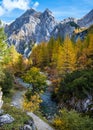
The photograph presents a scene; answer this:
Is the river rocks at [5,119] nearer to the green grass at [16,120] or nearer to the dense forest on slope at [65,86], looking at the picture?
the green grass at [16,120]

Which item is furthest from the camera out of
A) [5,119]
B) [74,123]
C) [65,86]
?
[65,86]

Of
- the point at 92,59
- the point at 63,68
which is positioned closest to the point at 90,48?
the point at 92,59

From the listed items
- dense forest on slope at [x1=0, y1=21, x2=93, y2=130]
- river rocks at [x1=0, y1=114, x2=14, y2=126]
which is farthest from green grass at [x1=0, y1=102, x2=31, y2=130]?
dense forest on slope at [x1=0, y1=21, x2=93, y2=130]

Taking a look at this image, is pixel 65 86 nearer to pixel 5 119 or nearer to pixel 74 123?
pixel 74 123

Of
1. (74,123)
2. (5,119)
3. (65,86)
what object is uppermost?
(65,86)

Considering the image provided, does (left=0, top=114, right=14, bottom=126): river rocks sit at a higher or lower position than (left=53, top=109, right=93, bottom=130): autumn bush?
higher

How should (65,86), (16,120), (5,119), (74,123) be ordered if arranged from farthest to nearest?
(65,86)
(74,123)
(16,120)
(5,119)

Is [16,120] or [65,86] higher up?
[65,86]

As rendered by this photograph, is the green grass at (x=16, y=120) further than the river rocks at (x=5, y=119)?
No

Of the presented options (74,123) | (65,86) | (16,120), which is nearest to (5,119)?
(16,120)

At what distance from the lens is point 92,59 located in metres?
82.5

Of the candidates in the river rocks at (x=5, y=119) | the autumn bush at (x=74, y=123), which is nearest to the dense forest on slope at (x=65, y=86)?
the autumn bush at (x=74, y=123)

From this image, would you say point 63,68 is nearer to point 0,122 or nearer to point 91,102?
point 91,102

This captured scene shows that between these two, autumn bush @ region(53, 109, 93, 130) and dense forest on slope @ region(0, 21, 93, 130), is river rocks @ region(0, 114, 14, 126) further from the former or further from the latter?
dense forest on slope @ region(0, 21, 93, 130)
